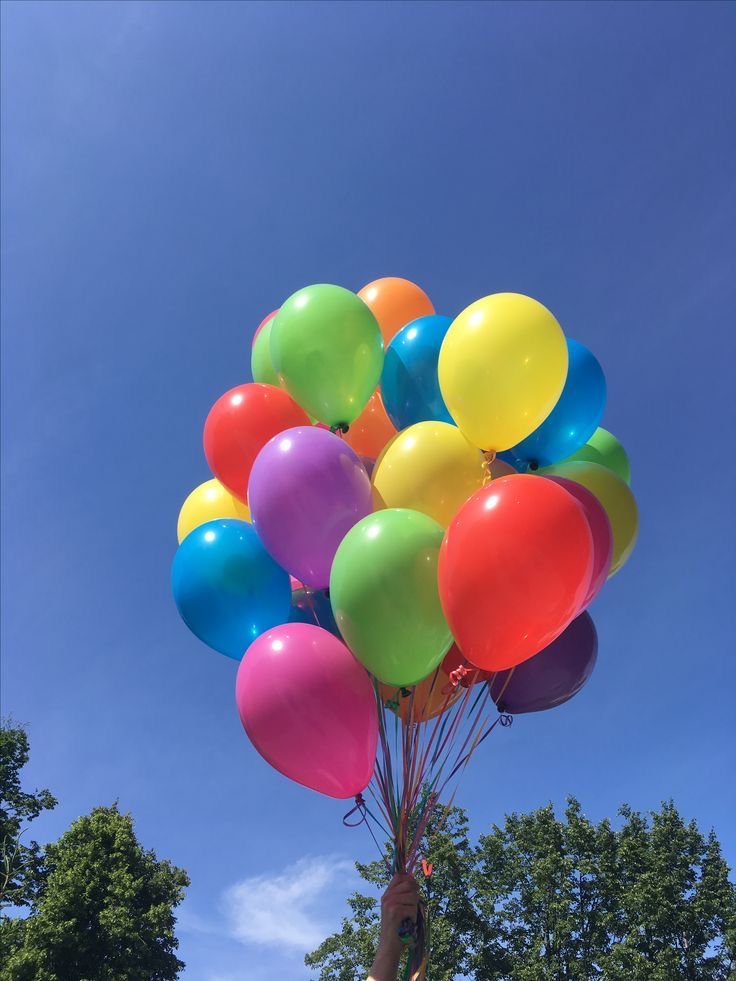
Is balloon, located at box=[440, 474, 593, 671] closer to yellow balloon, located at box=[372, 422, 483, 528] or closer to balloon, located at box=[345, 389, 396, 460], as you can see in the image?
yellow balloon, located at box=[372, 422, 483, 528]

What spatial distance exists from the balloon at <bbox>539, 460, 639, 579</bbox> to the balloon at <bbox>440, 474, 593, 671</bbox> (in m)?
1.14

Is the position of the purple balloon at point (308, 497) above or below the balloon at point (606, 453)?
below

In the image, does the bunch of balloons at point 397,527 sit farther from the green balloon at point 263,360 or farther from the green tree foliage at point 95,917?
the green tree foliage at point 95,917

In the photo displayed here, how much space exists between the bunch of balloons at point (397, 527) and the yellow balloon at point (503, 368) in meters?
0.01

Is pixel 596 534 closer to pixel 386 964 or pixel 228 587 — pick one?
pixel 228 587

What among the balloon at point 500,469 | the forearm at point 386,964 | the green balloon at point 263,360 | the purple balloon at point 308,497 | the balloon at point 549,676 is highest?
the green balloon at point 263,360

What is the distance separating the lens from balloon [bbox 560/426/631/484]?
5.29 metres

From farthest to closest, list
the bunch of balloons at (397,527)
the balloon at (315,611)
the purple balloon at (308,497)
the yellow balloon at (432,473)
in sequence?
the balloon at (315,611) < the yellow balloon at (432,473) < the purple balloon at (308,497) < the bunch of balloons at (397,527)

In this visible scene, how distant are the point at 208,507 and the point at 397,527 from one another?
2284 mm

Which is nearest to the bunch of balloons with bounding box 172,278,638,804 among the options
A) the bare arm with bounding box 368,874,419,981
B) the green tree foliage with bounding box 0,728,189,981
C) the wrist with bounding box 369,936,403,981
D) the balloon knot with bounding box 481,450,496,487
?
the balloon knot with bounding box 481,450,496,487

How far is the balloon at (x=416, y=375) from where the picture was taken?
4.89m

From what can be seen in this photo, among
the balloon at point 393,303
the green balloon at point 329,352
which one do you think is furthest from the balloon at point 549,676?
the balloon at point 393,303

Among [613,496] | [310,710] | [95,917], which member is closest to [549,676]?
[613,496]

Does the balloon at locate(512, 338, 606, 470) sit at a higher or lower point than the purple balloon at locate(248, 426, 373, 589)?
higher
